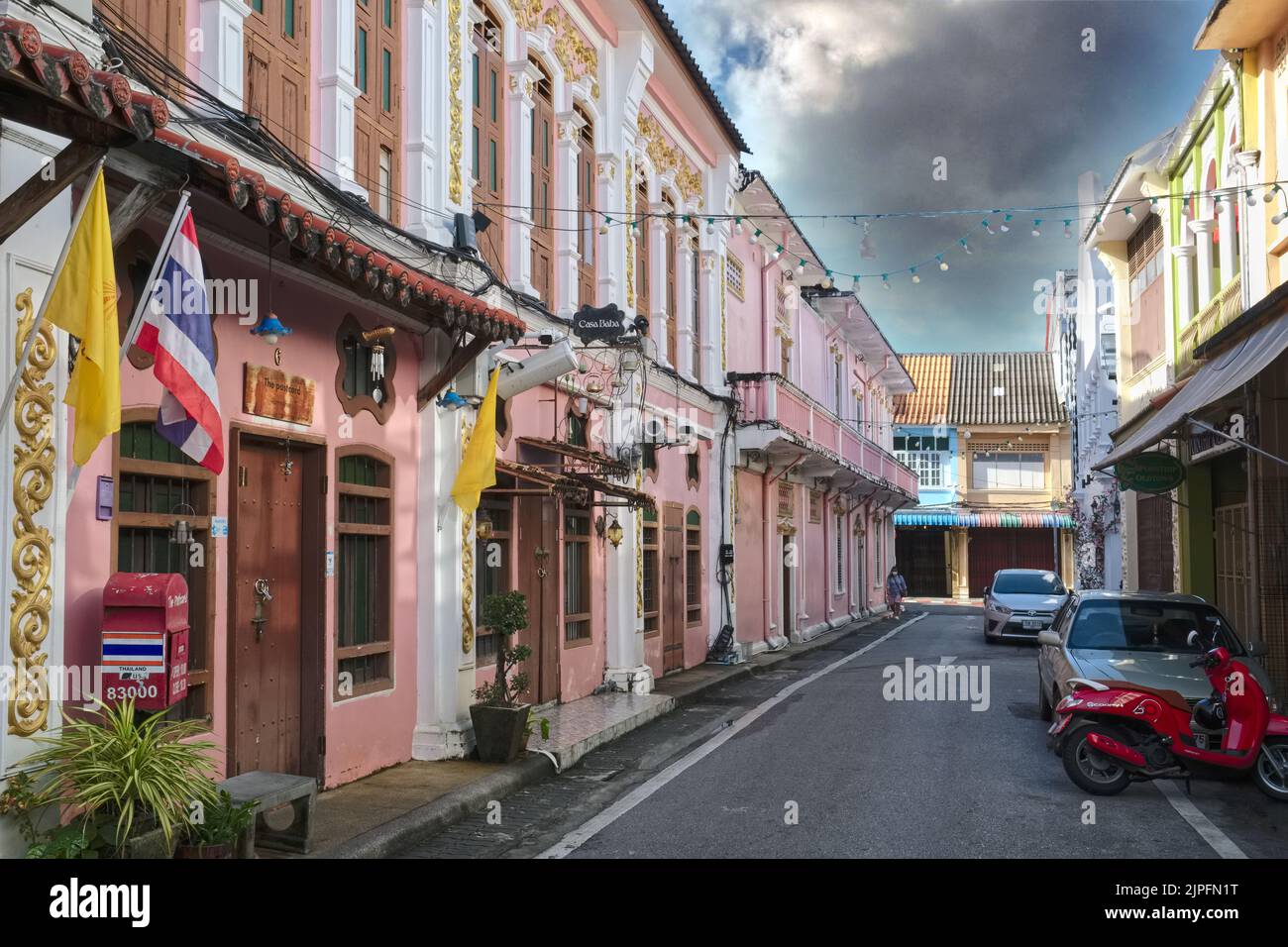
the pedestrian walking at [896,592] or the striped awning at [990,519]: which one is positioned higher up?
the striped awning at [990,519]

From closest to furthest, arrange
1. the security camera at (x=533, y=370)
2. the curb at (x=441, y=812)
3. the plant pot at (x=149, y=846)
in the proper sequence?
the plant pot at (x=149, y=846), the curb at (x=441, y=812), the security camera at (x=533, y=370)

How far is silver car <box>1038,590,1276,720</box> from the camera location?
9734 mm

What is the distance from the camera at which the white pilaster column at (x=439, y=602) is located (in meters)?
10.4

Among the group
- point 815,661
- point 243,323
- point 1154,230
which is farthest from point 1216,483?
point 243,323

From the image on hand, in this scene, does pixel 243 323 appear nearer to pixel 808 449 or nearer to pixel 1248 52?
pixel 1248 52

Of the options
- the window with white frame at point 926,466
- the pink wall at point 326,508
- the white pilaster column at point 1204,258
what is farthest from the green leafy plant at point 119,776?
the window with white frame at point 926,466

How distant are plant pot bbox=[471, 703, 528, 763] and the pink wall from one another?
0.62 metres

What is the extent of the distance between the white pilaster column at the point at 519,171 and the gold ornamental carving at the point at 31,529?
23.3 ft

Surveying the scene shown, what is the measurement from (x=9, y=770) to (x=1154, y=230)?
823 inches

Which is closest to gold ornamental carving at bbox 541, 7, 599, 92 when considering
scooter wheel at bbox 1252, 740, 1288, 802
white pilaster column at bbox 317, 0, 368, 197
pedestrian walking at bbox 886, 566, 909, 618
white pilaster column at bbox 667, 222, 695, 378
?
white pilaster column at bbox 667, 222, 695, 378

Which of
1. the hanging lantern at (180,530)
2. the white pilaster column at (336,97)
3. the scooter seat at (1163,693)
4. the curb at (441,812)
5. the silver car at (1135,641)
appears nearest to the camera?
the curb at (441,812)

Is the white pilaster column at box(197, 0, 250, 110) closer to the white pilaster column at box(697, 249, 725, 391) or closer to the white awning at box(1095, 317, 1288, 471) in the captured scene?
the white awning at box(1095, 317, 1288, 471)

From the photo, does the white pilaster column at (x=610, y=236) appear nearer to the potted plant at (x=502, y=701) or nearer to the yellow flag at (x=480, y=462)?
the yellow flag at (x=480, y=462)
